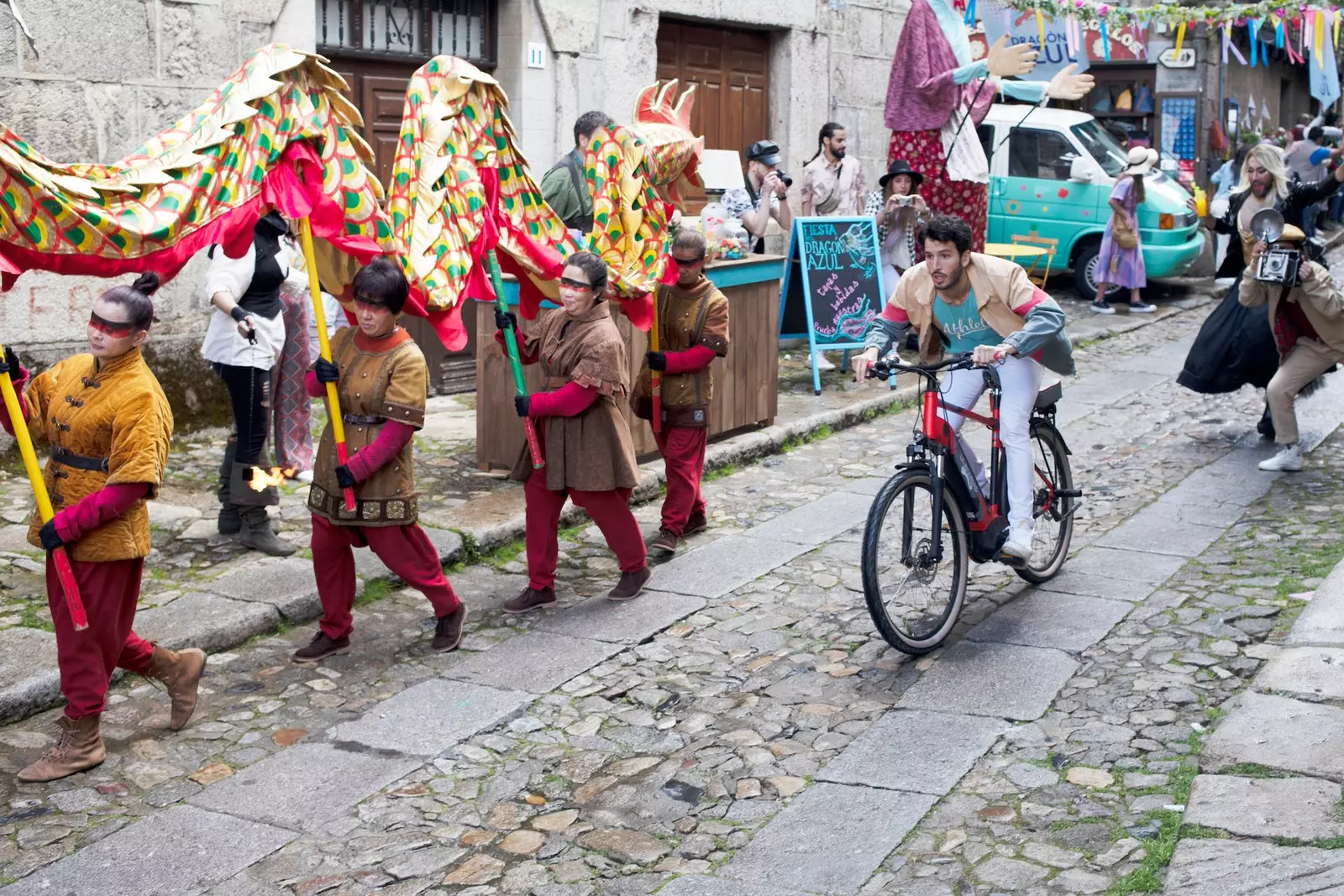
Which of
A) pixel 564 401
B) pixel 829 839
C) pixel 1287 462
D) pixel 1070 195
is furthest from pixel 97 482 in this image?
pixel 1070 195

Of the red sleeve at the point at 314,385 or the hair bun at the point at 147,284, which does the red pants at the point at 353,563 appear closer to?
the red sleeve at the point at 314,385

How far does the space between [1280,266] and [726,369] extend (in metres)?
3.30

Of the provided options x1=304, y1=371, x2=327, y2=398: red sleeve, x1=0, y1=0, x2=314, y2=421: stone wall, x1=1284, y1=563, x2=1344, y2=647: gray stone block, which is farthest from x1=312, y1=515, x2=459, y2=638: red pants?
x1=0, y1=0, x2=314, y2=421: stone wall

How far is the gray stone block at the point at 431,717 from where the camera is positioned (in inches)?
201

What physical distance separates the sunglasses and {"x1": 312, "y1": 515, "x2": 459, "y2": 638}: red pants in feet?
4.02

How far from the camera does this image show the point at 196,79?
9.27 m

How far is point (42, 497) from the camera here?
15.2ft

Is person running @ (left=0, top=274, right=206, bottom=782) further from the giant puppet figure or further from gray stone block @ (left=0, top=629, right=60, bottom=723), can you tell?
the giant puppet figure

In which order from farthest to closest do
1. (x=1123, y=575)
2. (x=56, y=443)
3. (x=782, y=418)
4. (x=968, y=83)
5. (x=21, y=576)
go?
(x=968, y=83)
(x=782, y=418)
(x=1123, y=575)
(x=21, y=576)
(x=56, y=443)

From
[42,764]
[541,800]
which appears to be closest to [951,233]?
[541,800]

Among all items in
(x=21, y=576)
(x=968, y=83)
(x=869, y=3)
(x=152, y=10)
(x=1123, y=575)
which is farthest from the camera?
(x=869, y=3)

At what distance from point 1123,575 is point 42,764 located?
15.2 ft

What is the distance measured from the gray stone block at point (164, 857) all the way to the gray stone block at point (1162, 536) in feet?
15.1

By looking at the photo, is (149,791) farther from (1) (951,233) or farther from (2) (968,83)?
(2) (968,83)
